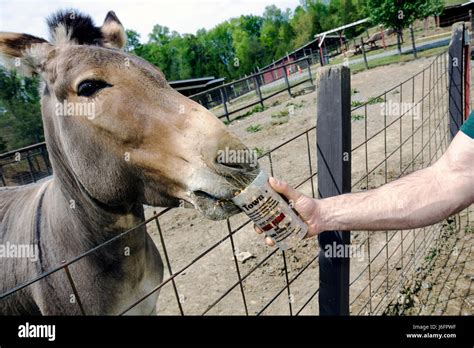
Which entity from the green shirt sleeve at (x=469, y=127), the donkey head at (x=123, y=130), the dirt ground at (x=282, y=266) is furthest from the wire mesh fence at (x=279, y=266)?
the green shirt sleeve at (x=469, y=127)

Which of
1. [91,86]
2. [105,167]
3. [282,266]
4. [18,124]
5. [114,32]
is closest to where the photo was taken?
[91,86]

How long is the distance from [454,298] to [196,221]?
3784 millimetres

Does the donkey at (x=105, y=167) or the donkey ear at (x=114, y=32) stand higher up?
the donkey ear at (x=114, y=32)

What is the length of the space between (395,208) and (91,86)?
1.66 metres

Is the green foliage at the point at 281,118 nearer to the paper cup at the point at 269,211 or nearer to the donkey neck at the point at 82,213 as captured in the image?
the donkey neck at the point at 82,213

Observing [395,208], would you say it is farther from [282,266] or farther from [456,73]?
[456,73]

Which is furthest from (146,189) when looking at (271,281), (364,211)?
(271,281)

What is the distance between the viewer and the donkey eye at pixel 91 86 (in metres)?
1.71

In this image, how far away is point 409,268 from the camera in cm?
336

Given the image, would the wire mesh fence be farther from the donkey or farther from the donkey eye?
the donkey eye

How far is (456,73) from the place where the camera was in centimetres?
362

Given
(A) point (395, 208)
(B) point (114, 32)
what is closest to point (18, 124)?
(B) point (114, 32)

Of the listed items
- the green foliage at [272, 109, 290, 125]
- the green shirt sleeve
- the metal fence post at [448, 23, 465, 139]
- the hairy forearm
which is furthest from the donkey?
the green foliage at [272, 109, 290, 125]

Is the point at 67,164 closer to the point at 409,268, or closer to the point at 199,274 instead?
the point at 199,274
